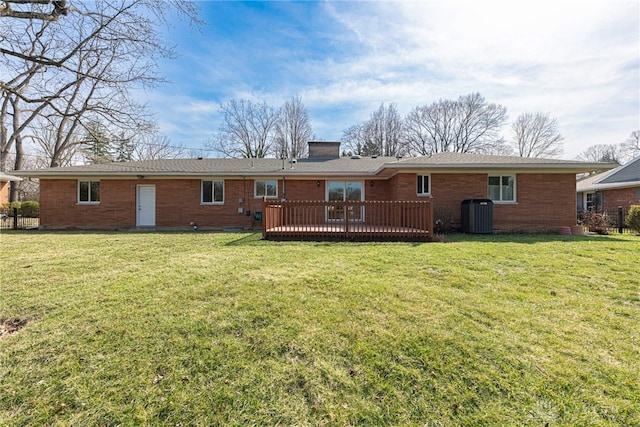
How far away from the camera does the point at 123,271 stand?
16.6 feet

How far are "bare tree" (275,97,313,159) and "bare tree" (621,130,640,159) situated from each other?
4690 centimetres

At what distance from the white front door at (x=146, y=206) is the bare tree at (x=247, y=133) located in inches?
728

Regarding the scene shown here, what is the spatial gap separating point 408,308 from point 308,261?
2.70 meters

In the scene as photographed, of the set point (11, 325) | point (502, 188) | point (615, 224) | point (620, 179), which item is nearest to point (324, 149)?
point (502, 188)

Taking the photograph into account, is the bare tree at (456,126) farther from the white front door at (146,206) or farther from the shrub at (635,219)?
the white front door at (146,206)

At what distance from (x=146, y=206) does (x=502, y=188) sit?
1605cm

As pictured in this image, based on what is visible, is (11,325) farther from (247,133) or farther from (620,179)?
(247,133)

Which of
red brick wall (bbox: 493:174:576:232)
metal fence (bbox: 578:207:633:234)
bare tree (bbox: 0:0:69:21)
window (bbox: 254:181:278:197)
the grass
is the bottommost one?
the grass

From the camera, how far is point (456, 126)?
34.5 meters

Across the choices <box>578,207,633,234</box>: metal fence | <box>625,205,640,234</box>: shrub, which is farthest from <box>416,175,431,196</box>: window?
<box>625,205,640,234</box>: shrub

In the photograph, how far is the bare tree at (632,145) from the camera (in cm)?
3997

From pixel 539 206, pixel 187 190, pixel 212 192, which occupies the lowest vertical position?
pixel 539 206

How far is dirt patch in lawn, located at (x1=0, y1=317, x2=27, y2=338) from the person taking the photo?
3.10 metres

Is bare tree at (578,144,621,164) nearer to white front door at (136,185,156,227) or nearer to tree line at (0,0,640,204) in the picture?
tree line at (0,0,640,204)
